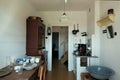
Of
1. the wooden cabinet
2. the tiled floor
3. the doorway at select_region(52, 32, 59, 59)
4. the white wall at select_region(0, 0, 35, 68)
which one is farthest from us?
the doorway at select_region(52, 32, 59, 59)

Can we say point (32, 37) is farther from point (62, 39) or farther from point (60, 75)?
point (62, 39)

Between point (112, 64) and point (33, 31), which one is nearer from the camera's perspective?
point (112, 64)

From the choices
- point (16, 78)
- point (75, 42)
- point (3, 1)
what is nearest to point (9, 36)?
point (3, 1)

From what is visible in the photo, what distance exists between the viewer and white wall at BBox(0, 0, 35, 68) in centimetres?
272

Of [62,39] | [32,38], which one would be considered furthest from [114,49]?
[62,39]

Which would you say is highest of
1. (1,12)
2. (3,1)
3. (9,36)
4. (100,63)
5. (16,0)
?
(16,0)

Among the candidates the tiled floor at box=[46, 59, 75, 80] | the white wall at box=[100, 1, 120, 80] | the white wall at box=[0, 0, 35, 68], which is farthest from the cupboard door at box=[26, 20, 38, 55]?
the white wall at box=[100, 1, 120, 80]

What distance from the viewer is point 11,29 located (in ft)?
10.2

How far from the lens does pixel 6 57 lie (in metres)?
2.91

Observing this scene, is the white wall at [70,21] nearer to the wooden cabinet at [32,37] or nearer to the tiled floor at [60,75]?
the tiled floor at [60,75]

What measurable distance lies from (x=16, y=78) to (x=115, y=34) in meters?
2.20

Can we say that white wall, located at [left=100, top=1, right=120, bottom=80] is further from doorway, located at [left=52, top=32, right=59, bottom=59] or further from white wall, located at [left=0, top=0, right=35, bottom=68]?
doorway, located at [left=52, top=32, right=59, bottom=59]

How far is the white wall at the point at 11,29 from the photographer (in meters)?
2.72

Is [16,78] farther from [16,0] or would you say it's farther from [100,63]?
[100,63]
